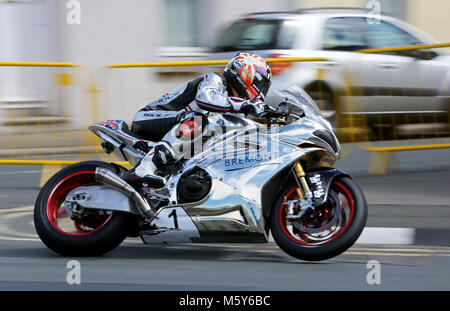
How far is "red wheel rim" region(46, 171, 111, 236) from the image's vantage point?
609cm

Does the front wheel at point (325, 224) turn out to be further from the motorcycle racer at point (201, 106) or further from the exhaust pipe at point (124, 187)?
the exhaust pipe at point (124, 187)

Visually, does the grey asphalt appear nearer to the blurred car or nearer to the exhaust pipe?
the exhaust pipe

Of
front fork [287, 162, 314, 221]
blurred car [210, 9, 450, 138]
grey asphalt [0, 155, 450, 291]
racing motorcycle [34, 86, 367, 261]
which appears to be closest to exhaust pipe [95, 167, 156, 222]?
racing motorcycle [34, 86, 367, 261]

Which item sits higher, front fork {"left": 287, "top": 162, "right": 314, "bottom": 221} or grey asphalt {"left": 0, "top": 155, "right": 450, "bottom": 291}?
front fork {"left": 287, "top": 162, "right": 314, "bottom": 221}

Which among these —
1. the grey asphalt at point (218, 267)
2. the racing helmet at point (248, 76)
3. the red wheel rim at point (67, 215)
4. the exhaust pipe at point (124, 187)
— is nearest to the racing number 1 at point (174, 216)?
the exhaust pipe at point (124, 187)

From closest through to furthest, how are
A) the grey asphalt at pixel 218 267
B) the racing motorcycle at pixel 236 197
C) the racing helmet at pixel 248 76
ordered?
the grey asphalt at pixel 218 267 < the racing motorcycle at pixel 236 197 < the racing helmet at pixel 248 76

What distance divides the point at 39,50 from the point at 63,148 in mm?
5495

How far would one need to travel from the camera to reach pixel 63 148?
383 inches

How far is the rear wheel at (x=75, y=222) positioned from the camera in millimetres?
5934

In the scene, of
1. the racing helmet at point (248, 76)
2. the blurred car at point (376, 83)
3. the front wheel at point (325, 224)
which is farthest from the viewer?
the blurred car at point (376, 83)

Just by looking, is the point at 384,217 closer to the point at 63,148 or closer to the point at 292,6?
the point at 63,148

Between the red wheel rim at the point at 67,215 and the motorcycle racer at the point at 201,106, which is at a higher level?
the motorcycle racer at the point at 201,106

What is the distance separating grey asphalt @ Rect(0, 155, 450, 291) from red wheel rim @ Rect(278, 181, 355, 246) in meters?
0.18
